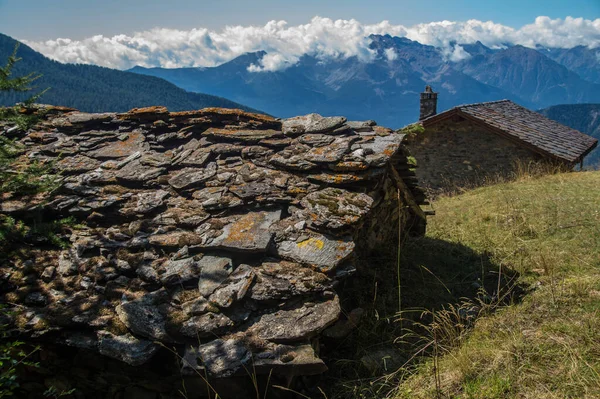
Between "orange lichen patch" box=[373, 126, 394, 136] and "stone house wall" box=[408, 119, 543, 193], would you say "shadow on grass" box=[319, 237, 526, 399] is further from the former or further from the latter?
"stone house wall" box=[408, 119, 543, 193]

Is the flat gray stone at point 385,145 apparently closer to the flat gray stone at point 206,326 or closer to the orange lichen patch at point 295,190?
the orange lichen patch at point 295,190

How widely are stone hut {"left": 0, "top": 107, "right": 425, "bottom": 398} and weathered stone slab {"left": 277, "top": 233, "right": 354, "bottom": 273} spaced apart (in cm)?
2

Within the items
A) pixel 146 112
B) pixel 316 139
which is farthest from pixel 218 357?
pixel 146 112

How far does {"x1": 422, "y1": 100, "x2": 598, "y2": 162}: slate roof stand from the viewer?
736 inches

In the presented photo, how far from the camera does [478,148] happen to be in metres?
19.8

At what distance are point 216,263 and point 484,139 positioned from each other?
19114mm

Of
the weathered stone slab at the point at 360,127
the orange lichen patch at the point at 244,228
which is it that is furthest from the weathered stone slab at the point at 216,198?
the weathered stone slab at the point at 360,127

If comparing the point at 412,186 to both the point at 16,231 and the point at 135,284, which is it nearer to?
the point at 135,284

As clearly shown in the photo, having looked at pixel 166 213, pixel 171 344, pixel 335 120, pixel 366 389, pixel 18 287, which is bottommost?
pixel 366 389

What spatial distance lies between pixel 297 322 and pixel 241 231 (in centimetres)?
135

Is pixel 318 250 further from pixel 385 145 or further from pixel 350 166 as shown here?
pixel 385 145

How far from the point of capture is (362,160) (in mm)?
5336

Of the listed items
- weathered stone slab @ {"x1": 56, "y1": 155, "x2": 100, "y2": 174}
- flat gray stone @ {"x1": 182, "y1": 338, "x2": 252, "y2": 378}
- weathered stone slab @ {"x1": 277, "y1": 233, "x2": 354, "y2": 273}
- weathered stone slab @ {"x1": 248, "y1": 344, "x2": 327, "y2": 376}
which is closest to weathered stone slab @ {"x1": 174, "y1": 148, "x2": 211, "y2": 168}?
weathered stone slab @ {"x1": 56, "y1": 155, "x2": 100, "y2": 174}

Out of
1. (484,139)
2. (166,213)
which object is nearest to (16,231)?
(166,213)
